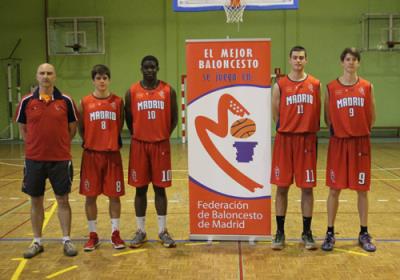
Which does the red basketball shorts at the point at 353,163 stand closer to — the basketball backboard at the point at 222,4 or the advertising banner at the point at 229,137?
the advertising banner at the point at 229,137

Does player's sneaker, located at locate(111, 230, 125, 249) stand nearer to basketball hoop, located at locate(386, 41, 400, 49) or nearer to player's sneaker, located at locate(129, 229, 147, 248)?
player's sneaker, located at locate(129, 229, 147, 248)

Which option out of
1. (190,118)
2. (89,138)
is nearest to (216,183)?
(190,118)

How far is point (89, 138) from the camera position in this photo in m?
4.19

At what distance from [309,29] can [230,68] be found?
10.7 m

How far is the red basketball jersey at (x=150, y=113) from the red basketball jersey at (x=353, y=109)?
1582 millimetres

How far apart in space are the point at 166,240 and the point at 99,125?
1270 mm

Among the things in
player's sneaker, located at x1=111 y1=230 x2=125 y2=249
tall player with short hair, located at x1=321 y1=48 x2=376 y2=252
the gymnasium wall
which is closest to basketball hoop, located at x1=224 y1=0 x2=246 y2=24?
tall player with short hair, located at x1=321 y1=48 x2=376 y2=252

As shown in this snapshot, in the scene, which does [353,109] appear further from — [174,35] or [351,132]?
[174,35]

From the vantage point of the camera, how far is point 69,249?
411cm

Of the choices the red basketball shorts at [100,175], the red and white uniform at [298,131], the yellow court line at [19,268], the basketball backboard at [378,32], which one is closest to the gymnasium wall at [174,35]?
the basketball backboard at [378,32]

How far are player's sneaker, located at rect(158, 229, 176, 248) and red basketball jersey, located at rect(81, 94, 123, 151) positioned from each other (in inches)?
37.5

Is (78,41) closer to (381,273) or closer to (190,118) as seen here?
(190,118)

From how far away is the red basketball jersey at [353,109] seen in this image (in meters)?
4.06

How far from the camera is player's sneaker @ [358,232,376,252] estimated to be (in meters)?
4.11
